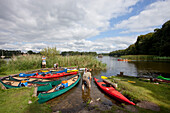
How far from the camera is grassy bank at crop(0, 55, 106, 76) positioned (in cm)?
1418

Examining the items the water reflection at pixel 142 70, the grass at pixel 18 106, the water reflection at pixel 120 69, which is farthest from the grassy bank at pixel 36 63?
the grass at pixel 18 106

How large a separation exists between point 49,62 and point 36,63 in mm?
2495

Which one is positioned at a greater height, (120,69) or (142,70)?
(142,70)

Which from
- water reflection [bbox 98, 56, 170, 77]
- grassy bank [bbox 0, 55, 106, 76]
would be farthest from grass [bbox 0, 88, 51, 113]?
water reflection [bbox 98, 56, 170, 77]

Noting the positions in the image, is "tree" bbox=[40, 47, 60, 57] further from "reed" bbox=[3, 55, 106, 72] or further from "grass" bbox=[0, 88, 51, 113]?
"grass" bbox=[0, 88, 51, 113]

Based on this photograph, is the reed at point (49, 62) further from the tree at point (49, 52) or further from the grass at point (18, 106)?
the grass at point (18, 106)

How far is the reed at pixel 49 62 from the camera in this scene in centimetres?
1494

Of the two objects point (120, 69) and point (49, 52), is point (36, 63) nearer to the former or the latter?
point (49, 52)

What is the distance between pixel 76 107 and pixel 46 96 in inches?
85.5

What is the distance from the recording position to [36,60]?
1686 cm

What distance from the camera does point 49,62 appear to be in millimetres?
18391

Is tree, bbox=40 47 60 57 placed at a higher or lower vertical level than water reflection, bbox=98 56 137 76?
higher

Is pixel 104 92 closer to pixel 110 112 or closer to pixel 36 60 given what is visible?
pixel 110 112

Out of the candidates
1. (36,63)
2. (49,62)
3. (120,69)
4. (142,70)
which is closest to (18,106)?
(36,63)
